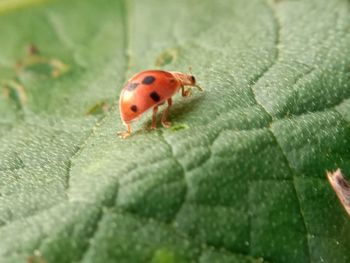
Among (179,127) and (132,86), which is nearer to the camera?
(179,127)

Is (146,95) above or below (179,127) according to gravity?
above

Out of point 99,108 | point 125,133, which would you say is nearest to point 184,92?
point 125,133

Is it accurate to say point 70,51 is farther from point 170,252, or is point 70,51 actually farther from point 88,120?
point 170,252

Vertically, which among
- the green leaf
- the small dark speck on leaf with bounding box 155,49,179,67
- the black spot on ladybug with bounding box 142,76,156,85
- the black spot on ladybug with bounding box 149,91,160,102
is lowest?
the green leaf

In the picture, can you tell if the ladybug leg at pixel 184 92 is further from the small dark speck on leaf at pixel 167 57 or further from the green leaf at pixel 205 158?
the small dark speck on leaf at pixel 167 57

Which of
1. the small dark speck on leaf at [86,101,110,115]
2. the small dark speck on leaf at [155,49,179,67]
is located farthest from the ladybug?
the small dark speck on leaf at [155,49,179,67]

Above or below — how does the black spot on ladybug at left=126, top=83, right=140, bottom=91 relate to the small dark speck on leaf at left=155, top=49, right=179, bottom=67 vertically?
below

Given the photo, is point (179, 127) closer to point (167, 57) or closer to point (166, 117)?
point (166, 117)

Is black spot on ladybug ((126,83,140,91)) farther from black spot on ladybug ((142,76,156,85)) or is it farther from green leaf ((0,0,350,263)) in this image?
green leaf ((0,0,350,263))

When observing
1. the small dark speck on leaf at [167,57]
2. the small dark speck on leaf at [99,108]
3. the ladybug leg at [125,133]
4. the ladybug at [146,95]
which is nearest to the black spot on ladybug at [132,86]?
the ladybug at [146,95]
